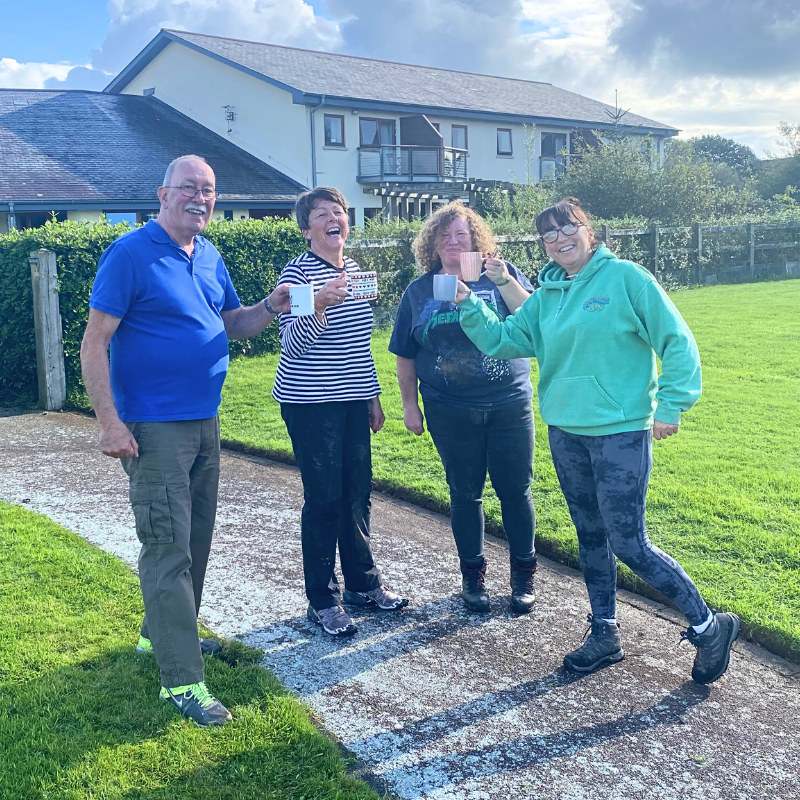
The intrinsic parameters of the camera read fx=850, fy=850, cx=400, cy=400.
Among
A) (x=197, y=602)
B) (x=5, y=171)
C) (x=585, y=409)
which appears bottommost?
(x=197, y=602)

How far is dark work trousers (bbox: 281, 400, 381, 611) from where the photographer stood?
157 inches

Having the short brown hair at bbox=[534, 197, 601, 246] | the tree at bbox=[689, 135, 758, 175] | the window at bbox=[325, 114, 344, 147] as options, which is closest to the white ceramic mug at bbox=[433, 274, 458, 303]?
the short brown hair at bbox=[534, 197, 601, 246]

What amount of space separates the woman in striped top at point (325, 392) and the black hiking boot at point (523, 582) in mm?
843

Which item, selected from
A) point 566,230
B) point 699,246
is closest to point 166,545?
point 566,230

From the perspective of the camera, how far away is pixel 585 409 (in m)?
3.50

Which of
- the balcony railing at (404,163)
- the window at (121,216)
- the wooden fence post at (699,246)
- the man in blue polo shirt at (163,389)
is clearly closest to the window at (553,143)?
the balcony railing at (404,163)

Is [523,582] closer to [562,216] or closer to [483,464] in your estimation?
[483,464]

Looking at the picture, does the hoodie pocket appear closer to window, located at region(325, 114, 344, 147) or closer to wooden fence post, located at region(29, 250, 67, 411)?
wooden fence post, located at region(29, 250, 67, 411)

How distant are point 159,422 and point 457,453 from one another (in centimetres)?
154

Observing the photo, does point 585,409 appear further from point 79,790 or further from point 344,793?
point 79,790

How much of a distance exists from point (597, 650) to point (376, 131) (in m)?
29.8

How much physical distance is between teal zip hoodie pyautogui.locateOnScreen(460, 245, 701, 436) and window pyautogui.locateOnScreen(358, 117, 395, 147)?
2846cm

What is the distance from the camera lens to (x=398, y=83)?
110 feet

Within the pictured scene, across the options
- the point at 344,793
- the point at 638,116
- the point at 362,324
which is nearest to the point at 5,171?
the point at 362,324
